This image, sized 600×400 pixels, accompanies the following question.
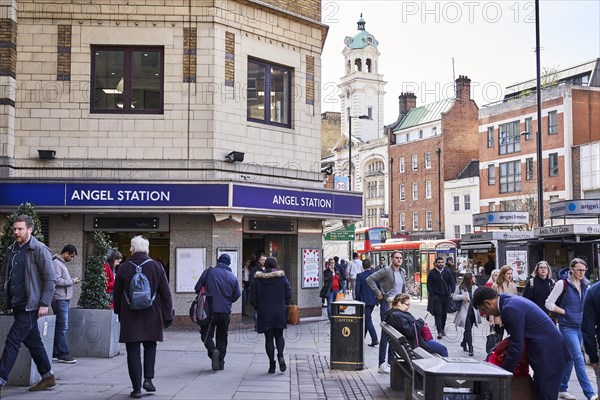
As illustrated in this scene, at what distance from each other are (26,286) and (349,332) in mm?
5355

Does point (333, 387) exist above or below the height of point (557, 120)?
below

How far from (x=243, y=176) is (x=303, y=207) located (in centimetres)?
182

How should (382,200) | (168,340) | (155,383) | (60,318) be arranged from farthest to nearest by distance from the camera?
(382,200) < (168,340) < (60,318) < (155,383)

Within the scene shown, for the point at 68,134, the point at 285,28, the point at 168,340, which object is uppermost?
the point at 285,28

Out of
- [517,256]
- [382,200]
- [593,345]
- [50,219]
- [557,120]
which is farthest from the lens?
[382,200]

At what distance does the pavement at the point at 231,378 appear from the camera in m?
9.59

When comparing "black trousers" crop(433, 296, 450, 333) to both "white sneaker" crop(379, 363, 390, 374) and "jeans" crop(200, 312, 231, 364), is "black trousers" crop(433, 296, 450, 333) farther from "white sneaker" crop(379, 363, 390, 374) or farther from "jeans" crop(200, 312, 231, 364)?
"jeans" crop(200, 312, 231, 364)

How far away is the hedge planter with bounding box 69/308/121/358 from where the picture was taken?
12719mm

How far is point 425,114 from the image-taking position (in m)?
72.9

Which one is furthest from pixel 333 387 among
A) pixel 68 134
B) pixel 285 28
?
pixel 285 28

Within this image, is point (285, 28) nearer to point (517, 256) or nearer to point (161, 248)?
point (161, 248)

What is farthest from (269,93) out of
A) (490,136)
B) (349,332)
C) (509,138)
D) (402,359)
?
(490,136)

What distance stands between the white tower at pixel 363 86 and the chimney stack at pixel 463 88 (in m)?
19.9

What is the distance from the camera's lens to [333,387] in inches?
423
